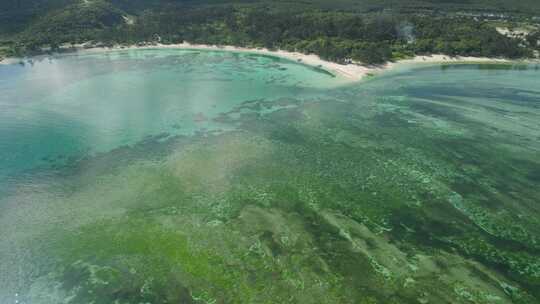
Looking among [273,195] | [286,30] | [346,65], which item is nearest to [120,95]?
[273,195]

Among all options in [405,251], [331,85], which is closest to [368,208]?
[405,251]

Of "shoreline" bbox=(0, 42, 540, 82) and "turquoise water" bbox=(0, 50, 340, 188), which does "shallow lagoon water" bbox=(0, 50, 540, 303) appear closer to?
"turquoise water" bbox=(0, 50, 340, 188)

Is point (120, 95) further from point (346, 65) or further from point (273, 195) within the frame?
point (346, 65)

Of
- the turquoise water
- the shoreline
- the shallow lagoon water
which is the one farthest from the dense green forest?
the shallow lagoon water

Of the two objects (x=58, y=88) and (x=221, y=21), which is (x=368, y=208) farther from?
(x=221, y=21)

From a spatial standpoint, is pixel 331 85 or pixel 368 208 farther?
pixel 331 85

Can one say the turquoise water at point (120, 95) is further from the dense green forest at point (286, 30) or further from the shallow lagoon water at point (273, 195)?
the dense green forest at point (286, 30)

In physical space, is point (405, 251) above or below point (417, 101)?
below
